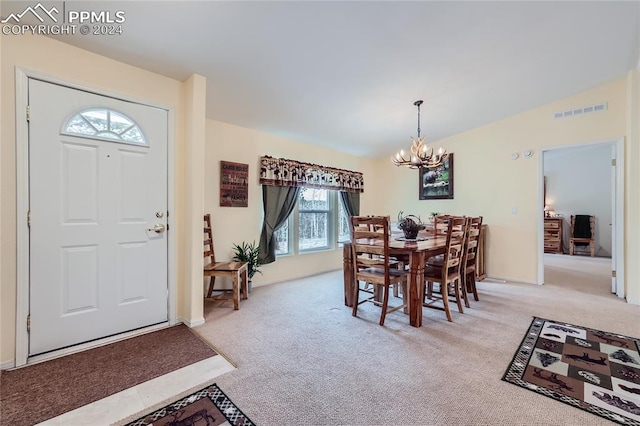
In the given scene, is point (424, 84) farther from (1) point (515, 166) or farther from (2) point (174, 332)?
(2) point (174, 332)

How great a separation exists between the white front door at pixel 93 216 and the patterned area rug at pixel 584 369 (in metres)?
3.02

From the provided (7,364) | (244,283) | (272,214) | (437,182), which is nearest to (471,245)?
(437,182)

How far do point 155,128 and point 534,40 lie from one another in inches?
145

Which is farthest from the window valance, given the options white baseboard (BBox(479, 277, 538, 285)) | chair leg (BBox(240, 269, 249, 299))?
white baseboard (BBox(479, 277, 538, 285))

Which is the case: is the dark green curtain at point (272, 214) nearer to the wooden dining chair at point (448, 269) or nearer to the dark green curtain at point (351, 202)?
the dark green curtain at point (351, 202)

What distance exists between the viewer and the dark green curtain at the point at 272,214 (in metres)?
3.98

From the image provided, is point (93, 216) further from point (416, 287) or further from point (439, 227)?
point (439, 227)

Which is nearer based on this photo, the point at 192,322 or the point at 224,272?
the point at 192,322

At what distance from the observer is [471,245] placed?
3.21 meters

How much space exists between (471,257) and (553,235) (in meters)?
5.74

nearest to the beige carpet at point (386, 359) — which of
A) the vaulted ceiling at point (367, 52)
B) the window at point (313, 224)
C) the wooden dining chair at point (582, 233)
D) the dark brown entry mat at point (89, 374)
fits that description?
the dark brown entry mat at point (89, 374)

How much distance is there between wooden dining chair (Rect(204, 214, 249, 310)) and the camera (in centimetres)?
301

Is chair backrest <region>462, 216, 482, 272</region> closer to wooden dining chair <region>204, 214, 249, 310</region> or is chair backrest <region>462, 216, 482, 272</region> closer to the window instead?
the window

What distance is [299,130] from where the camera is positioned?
408cm
